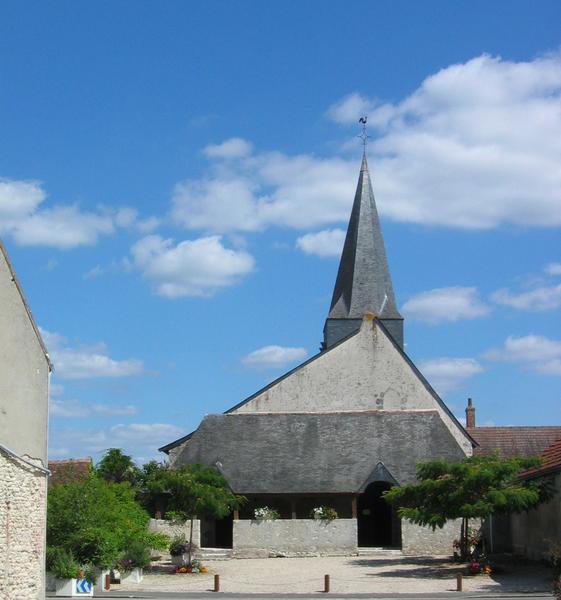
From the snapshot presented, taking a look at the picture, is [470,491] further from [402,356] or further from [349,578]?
[402,356]

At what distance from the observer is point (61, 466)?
104 feet

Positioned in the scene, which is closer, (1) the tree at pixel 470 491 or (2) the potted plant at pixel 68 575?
(2) the potted plant at pixel 68 575

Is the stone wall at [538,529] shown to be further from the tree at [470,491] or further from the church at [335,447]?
the church at [335,447]

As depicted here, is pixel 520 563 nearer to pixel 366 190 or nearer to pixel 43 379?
pixel 43 379

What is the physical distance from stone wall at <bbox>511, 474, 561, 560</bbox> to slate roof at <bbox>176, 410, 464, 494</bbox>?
4.64 metres

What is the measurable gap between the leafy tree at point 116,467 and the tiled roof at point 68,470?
7049mm

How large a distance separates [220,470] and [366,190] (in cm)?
1882

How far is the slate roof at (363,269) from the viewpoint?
4506 cm

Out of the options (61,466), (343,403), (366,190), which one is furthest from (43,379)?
(366,190)

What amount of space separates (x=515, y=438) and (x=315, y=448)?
1449cm

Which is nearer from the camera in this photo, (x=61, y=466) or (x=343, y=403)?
(x=61, y=466)

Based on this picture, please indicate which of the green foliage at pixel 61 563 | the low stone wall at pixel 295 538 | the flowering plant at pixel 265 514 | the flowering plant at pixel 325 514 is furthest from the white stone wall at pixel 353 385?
the green foliage at pixel 61 563

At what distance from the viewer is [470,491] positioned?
25.5 meters

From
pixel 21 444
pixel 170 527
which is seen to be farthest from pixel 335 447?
pixel 21 444
